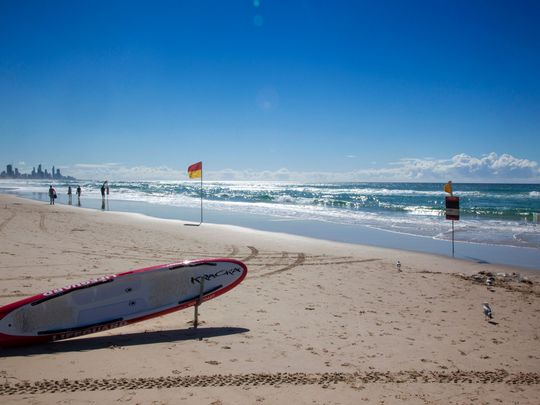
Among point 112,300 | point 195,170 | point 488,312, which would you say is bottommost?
point 488,312

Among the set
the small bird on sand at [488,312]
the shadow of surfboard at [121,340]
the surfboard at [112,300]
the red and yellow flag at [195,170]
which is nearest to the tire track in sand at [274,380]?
the shadow of surfboard at [121,340]

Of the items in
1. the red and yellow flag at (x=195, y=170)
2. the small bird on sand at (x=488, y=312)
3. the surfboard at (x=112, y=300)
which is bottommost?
the small bird on sand at (x=488, y=312)

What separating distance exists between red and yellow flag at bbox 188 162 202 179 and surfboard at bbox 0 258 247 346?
56.1 feet

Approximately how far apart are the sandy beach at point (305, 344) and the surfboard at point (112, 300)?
0.22 metres

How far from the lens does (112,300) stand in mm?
5773

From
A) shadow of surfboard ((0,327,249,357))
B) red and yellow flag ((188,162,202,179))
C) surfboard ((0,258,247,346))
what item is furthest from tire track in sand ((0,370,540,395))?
red and yellow flag ((188,162,202,179))

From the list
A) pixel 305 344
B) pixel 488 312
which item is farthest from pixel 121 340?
pixel 488 312

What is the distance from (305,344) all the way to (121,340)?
257cm

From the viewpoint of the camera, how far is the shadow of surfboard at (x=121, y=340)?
4.98 m

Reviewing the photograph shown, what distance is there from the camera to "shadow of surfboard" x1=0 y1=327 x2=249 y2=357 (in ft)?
16.4

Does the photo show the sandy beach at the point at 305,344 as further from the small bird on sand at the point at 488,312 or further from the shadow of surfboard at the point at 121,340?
the small bird on sand at the point at 488,312

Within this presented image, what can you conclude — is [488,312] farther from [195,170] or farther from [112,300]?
[195,170]

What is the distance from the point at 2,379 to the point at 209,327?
274 centimetres

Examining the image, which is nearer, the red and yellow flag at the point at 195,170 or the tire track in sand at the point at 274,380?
the tire track in sand at the point at 274,380
